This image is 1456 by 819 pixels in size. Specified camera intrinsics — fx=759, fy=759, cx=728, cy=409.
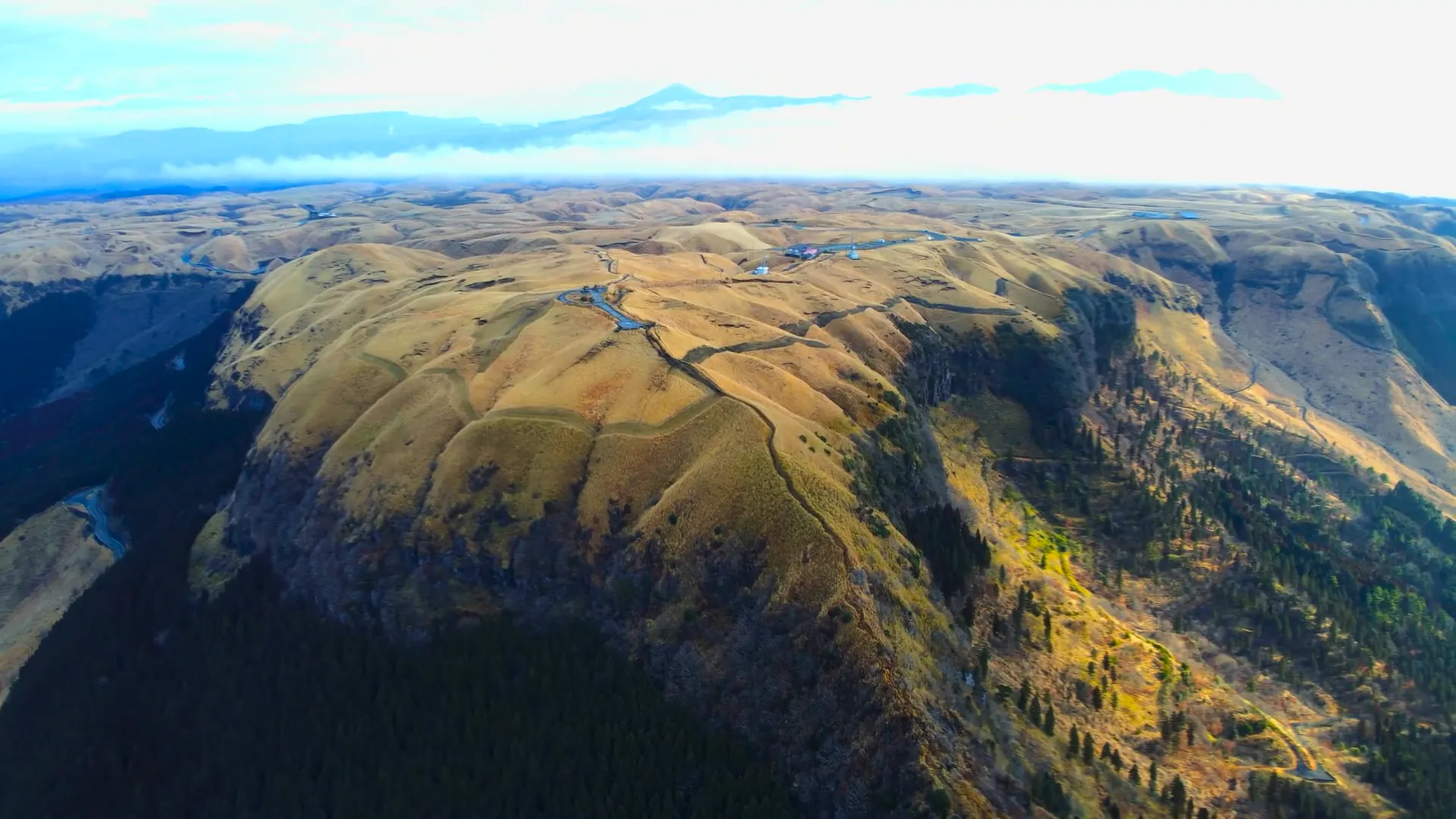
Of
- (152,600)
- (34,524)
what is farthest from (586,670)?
(34,524)

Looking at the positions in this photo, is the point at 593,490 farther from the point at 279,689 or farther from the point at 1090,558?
the point at 1090,558

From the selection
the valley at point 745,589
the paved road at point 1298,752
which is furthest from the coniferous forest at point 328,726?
the paved road at point 1298,752

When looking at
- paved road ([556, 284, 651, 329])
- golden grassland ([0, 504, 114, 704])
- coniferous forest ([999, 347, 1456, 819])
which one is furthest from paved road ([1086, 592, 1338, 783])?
golden grassland ([0, 504, 114, 704])

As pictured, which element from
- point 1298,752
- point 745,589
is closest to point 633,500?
point 745,589

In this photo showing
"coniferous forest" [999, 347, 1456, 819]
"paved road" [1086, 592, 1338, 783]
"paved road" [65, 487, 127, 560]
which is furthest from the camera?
"paved road" [65, 487, 127, 560]

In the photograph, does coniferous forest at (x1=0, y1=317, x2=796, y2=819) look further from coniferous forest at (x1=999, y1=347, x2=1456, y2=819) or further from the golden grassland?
coniferous forest at (x1=999, y1=347, x2=1456, y2=819)

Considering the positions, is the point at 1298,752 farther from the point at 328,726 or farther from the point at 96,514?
the point at 96,514
